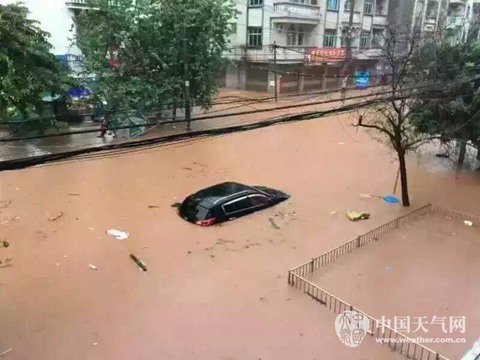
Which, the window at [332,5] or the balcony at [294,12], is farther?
the window at [332,5]

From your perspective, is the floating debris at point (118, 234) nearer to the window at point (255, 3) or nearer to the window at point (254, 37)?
the window at point (254, 37)

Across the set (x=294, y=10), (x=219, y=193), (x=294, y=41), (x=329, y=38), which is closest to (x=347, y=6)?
(x=329, y=38)

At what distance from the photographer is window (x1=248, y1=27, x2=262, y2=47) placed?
89.9 ft

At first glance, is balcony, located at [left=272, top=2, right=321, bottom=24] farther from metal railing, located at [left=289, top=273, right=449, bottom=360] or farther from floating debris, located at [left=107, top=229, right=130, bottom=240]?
metal railing, located at [left=289, top=273, right=449, bottom=360]

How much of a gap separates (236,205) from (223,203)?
350mm

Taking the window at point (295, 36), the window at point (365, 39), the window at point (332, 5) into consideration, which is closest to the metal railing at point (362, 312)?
the window at point (295, 36)

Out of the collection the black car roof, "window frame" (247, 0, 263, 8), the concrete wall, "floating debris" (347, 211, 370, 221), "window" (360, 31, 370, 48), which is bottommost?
"floating debris" (347, 211, 370, 221)

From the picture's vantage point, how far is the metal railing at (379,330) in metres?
5.88

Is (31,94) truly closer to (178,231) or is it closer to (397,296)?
(178,231)

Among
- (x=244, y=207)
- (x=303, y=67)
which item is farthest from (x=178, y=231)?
(x=303, y=67)

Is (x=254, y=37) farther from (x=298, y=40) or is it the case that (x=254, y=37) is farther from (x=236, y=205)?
(x=236, y=205)

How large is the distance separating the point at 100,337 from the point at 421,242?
6.51 metres

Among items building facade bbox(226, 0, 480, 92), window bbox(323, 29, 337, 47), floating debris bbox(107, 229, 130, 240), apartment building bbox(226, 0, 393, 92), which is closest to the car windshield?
floating debris bbox(107, 229, 130, 240)

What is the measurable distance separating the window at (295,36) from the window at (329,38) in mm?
1549
